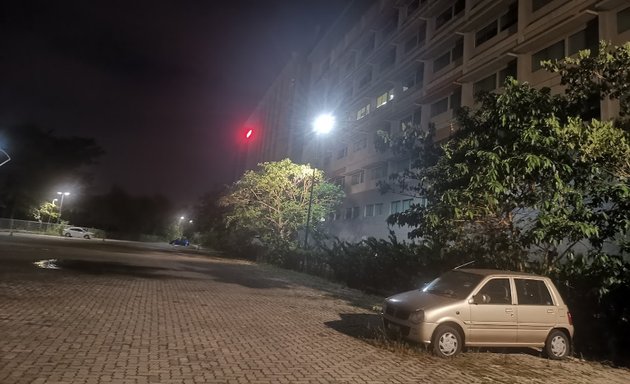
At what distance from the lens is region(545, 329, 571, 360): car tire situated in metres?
8.50

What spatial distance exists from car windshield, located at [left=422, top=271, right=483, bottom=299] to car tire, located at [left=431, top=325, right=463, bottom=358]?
27.5 inches

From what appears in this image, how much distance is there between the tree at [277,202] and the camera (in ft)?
116

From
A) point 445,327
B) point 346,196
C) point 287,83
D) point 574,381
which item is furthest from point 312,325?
point 287,83

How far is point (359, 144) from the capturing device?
1645 inches

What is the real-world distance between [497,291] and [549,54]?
58.4 ft

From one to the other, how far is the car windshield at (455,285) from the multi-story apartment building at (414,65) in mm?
12276

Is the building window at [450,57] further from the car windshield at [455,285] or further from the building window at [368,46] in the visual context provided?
the car windshield at [455,285]

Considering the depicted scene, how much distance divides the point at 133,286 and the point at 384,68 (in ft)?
102

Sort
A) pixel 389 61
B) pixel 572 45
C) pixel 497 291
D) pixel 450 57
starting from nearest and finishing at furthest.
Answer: pixel 497 291
pixel 572 45
pixel 450 57
pixel 389 61

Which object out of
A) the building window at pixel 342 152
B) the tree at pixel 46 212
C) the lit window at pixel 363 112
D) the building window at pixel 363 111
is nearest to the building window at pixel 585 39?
the building window at pixel 363 111

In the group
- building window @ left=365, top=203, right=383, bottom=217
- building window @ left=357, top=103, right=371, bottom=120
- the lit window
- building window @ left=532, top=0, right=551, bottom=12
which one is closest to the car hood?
building window @ left=532, top=0, right=551, bottom=12

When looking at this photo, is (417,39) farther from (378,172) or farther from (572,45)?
(572,45)

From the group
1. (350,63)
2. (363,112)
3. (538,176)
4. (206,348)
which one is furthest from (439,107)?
(206,348)

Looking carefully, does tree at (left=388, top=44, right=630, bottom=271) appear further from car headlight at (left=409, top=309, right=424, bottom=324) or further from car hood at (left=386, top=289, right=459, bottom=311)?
car headlight at (left=409, top=309, right=424, bottom=324)
